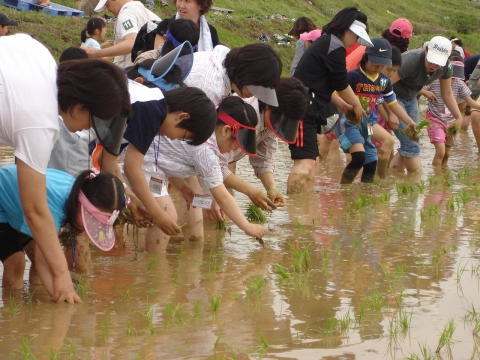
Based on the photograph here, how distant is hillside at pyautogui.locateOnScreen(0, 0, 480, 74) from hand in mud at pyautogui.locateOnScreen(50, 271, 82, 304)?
13.4 metres

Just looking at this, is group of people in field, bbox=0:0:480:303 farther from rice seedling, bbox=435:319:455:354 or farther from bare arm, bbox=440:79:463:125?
rice seedling, bbox=435:319:455:354

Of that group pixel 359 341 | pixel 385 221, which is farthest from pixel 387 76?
pixel 359 341

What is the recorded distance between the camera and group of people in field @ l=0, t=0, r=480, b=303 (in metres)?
3.70

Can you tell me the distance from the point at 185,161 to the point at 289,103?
912 millimetres

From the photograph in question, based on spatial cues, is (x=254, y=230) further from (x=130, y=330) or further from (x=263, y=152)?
(x=130, y=330)

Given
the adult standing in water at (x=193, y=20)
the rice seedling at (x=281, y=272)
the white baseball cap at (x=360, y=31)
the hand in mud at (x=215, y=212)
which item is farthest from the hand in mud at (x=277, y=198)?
the white baseball cap at (x=360, y=31)

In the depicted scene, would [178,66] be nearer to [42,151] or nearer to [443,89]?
[42,151]

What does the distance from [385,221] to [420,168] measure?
3207mm

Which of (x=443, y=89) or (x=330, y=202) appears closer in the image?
(x=330, y=202)

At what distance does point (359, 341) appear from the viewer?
367 cm

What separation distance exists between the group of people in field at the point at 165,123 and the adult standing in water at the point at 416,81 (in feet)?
0.07

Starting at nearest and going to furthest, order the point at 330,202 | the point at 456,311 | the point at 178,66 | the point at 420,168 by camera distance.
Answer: the point at 456,311 < the point at 178,66 < the point at 330,202 < the point at 420,168

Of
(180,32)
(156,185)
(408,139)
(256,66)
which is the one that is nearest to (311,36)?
(408,139)

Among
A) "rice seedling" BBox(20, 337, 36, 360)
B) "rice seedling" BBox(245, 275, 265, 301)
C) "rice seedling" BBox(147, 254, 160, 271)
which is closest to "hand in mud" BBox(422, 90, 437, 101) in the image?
"rice seedling" BBox(147, 254, 160, 271)
